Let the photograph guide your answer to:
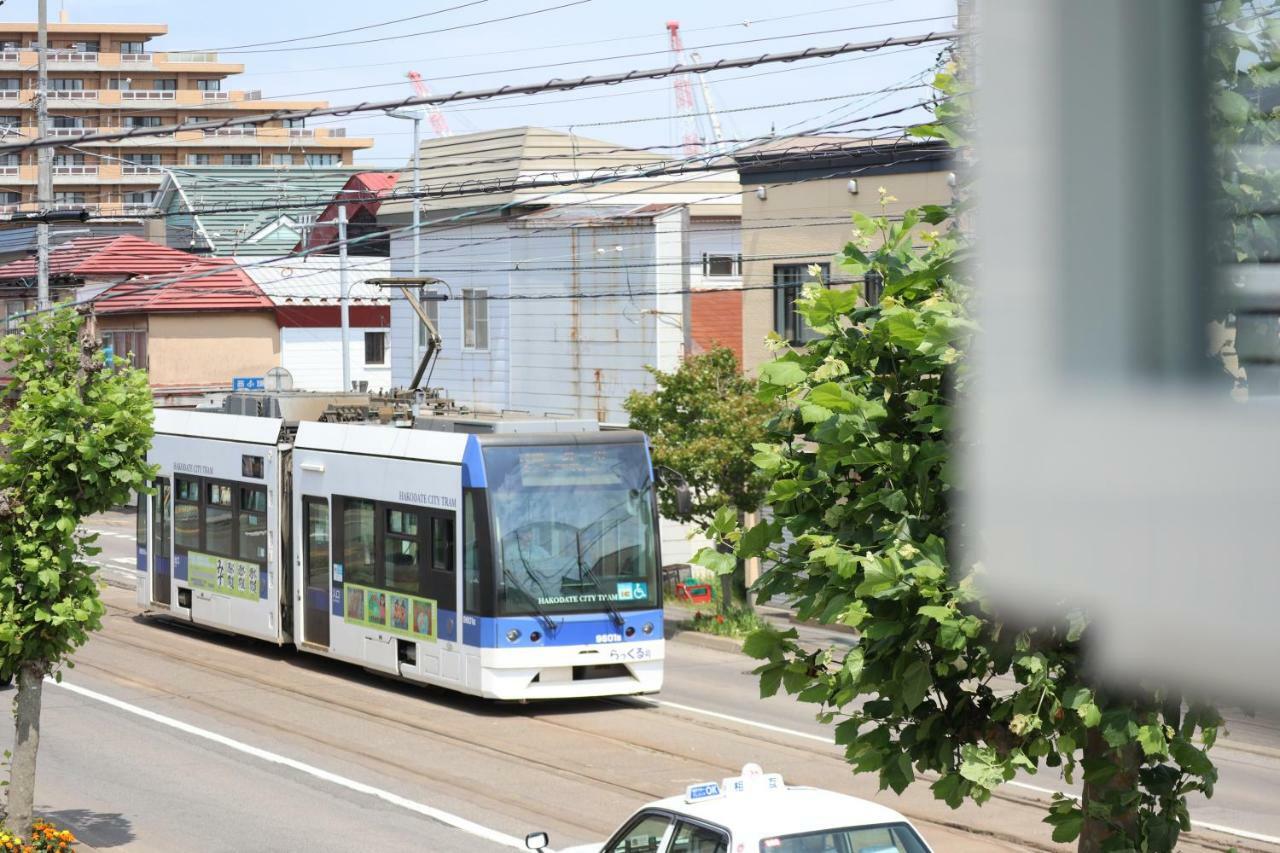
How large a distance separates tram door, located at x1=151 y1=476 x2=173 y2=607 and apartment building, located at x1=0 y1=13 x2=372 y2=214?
287ft

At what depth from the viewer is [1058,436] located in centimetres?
166

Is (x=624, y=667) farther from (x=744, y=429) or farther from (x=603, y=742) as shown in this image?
(x=744, y=429)

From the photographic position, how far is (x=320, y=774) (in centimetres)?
1669

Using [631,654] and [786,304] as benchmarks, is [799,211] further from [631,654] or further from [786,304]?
[631,654]

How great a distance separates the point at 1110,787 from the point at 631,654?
41.2 feet

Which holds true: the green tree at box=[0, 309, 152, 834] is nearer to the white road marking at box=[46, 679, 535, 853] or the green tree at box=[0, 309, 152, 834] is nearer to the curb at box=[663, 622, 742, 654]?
the white road marking at box=[46, 679, 535, 853]

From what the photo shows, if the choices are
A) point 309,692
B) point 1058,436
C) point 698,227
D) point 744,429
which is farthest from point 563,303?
point 1058,436

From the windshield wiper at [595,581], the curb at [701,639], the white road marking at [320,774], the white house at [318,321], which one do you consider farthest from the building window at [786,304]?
the white house at [318,321]

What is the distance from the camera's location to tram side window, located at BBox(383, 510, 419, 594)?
19.8 meters

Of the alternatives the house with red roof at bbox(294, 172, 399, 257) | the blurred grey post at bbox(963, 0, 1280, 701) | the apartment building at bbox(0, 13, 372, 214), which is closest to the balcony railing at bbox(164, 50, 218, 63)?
the apartment building at bbox(0, 13, 372, 214)

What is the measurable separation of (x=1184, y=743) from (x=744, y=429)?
18.8 meters

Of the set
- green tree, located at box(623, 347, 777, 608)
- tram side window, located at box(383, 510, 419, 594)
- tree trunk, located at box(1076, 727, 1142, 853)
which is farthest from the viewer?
green tree, located at box(623, 347, 777, 608)

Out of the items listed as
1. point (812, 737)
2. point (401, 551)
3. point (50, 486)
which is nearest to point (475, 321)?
point (401, 551)

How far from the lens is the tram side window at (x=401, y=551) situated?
19.8 metres
